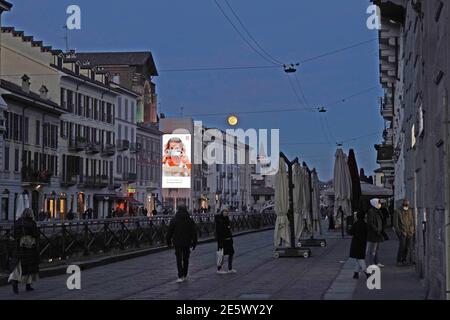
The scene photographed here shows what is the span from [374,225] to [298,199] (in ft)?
25.2

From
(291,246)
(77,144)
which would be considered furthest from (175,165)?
(291,246)

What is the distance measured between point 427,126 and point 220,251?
26.7ft

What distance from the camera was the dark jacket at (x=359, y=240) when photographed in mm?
18125

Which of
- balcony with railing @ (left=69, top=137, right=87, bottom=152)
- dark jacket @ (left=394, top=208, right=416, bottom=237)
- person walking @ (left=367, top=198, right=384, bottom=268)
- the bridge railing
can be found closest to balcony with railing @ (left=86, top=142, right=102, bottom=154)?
balcony with railing @ (left=69, top=137, right=87, bottom=152)

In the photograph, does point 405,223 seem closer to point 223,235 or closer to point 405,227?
point 405,227

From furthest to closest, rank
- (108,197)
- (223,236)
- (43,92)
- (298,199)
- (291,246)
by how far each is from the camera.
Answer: (108,197) → (43,92) → (298,199) → (291,246) → (223,236)

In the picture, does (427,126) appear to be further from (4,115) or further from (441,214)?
(4,115)

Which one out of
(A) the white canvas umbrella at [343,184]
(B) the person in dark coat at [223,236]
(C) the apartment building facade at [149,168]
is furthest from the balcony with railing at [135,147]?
(B) the person in dark coat at [223,236]

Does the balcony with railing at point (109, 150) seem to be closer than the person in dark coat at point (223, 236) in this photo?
No

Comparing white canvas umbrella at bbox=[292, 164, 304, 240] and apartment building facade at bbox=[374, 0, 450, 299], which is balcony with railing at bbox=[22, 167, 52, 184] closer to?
white canvas umbrella at bbox=[292, 164, 304, 240]

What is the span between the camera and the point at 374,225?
1997 centimetres

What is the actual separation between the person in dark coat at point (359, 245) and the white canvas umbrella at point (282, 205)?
722cm

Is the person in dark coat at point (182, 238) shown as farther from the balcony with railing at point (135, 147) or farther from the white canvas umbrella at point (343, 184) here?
the balcony with railing at point (135, 147)

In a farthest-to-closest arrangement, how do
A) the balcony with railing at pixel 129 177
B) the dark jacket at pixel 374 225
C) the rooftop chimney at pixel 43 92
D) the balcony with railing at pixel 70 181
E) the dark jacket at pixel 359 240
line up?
the balcony with railing at pixel 129 177 < the balcony with railing at pixel 70 181 < the rooftop chimney at pixel 43 92 < the dark jacket at pixel 374 225 < the dark jacket at pixel 359 240
